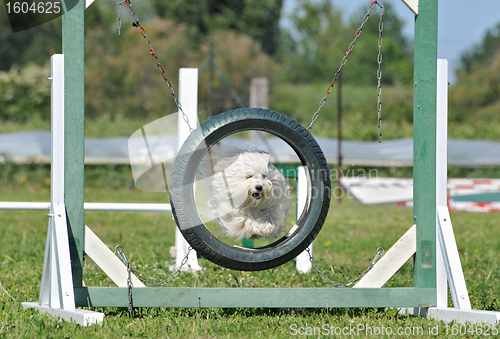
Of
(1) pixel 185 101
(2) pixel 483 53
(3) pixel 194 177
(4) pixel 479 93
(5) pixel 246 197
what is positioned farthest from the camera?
(2) pixel 483 53

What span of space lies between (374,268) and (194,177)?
52.1 inches

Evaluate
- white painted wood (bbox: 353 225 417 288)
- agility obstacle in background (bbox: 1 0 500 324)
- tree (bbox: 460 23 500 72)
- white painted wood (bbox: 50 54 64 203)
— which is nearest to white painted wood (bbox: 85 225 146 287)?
agility obstacle in background (bbox: 1 0 500 324)

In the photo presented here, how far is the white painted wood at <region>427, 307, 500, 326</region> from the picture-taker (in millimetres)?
3062

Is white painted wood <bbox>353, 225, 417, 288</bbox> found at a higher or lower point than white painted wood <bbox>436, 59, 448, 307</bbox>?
lower

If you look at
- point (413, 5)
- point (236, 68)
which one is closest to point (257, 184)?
point (413, 5)

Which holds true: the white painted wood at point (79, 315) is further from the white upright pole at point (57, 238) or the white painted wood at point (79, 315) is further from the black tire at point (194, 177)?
the black tire at point (194, 177)

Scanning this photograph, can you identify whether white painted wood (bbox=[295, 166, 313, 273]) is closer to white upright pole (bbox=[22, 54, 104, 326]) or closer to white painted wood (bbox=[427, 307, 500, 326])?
white painted wood (bbox=[427, 307, 500, 326])

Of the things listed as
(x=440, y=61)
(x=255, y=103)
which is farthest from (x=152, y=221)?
(x=255, y=103)

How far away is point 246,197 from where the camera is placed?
11.2 feet

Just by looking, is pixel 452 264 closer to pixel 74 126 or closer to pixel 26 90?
pixel 74 126

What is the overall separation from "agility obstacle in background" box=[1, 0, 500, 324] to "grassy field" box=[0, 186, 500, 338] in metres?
0.12

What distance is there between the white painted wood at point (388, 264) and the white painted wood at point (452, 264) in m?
0.20

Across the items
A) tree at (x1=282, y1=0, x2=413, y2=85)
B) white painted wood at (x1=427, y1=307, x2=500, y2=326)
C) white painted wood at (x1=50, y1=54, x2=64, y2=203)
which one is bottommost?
white painted wood at (x1=427, y1=307, x2=500, y2=326)

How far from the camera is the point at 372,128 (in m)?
19.9
